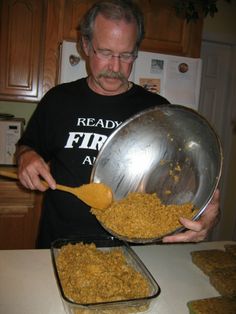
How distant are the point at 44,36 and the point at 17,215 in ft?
3.81

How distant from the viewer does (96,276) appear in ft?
2.46

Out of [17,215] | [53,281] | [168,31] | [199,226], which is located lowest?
[17,215]

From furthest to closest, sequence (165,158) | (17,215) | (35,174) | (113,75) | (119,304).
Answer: (17,215), (113,75), (165,158), (35,174), (119,304)

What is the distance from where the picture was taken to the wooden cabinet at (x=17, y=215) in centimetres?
192

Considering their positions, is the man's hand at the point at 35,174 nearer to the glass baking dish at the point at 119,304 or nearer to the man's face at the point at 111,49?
the glass baking dish at the point at 119,304

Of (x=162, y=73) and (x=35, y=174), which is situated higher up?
(x=162, y=73)

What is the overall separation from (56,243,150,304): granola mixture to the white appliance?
4.40 ft

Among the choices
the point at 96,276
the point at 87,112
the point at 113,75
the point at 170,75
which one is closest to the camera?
the point at 96,276

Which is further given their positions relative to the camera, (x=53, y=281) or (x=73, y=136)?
(x=73, y=136)

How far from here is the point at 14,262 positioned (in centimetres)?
86

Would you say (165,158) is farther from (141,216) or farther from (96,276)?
(96,276)

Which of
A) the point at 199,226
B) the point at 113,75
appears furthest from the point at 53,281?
the point at 113,75

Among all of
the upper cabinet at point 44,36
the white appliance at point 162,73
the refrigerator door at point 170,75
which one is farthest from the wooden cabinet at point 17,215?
the refrigerator door at point 170,75

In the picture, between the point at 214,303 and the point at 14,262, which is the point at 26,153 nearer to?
the point at 14,262
